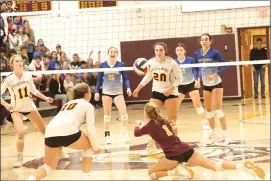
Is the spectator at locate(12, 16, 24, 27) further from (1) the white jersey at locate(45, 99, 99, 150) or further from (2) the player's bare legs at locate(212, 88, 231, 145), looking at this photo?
(1) the white jersey at locate(45, 99, 99, 150)

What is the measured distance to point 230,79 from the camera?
19531mm

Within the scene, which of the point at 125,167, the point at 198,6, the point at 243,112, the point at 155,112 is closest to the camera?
the point at 155,112

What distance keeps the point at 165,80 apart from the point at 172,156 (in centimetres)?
186

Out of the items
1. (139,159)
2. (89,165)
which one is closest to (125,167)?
(139,159)

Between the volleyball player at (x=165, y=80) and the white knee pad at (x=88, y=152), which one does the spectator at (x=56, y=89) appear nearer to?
the volleyball player at (x=165, y=80)

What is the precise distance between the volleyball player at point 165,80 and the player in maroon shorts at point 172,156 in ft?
4.37

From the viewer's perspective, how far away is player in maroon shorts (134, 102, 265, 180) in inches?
243

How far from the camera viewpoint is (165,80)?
25.9 feet

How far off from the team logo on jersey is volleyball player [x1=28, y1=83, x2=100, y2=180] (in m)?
1.41

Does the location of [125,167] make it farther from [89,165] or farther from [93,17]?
[93,17]

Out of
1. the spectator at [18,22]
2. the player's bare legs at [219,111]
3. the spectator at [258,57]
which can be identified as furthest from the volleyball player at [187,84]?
the spectator at [258,57]

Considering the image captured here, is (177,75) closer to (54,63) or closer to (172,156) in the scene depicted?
(172,156)

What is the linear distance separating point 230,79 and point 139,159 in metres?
12.2

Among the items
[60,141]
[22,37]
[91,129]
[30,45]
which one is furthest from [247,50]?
[60,141]
